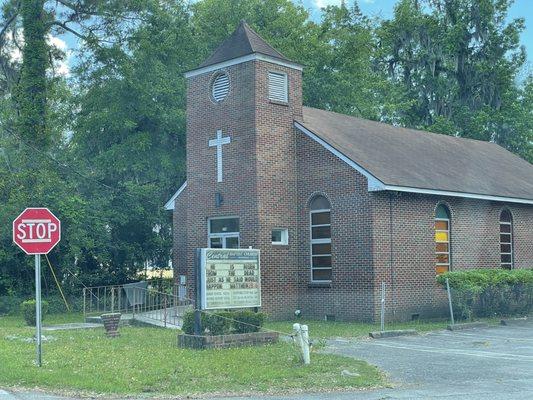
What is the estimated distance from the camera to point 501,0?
1997 inches

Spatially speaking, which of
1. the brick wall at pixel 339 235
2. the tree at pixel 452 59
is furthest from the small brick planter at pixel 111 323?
the tree at pixel 452 59

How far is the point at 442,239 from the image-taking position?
81.4 ft

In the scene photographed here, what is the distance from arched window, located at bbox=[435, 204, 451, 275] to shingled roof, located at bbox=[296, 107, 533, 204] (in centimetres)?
97

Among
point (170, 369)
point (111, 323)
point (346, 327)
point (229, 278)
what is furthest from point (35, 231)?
point (346, 327)

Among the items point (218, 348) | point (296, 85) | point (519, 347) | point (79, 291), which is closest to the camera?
point (218, 348)

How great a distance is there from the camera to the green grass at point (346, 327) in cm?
1934

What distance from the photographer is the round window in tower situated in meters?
24.2

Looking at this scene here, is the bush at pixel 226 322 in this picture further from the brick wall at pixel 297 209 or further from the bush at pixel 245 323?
the brick wall at pixel 297 209

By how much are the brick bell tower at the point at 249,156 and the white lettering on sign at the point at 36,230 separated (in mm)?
10107

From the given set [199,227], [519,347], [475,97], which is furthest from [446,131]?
[519,347]

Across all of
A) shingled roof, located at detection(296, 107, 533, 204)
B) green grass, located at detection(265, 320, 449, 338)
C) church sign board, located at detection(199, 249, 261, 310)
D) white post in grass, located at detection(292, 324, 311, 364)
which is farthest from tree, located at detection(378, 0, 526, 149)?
white post in grass, located at detection(292, 324, 311, 364)

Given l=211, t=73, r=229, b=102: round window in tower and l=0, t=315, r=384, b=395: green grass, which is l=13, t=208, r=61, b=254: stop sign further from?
l=211, t=73, r=229, b=102: round window in tower

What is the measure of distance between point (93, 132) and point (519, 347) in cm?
2235

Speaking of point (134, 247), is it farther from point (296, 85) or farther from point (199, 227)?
point (296, 85)
